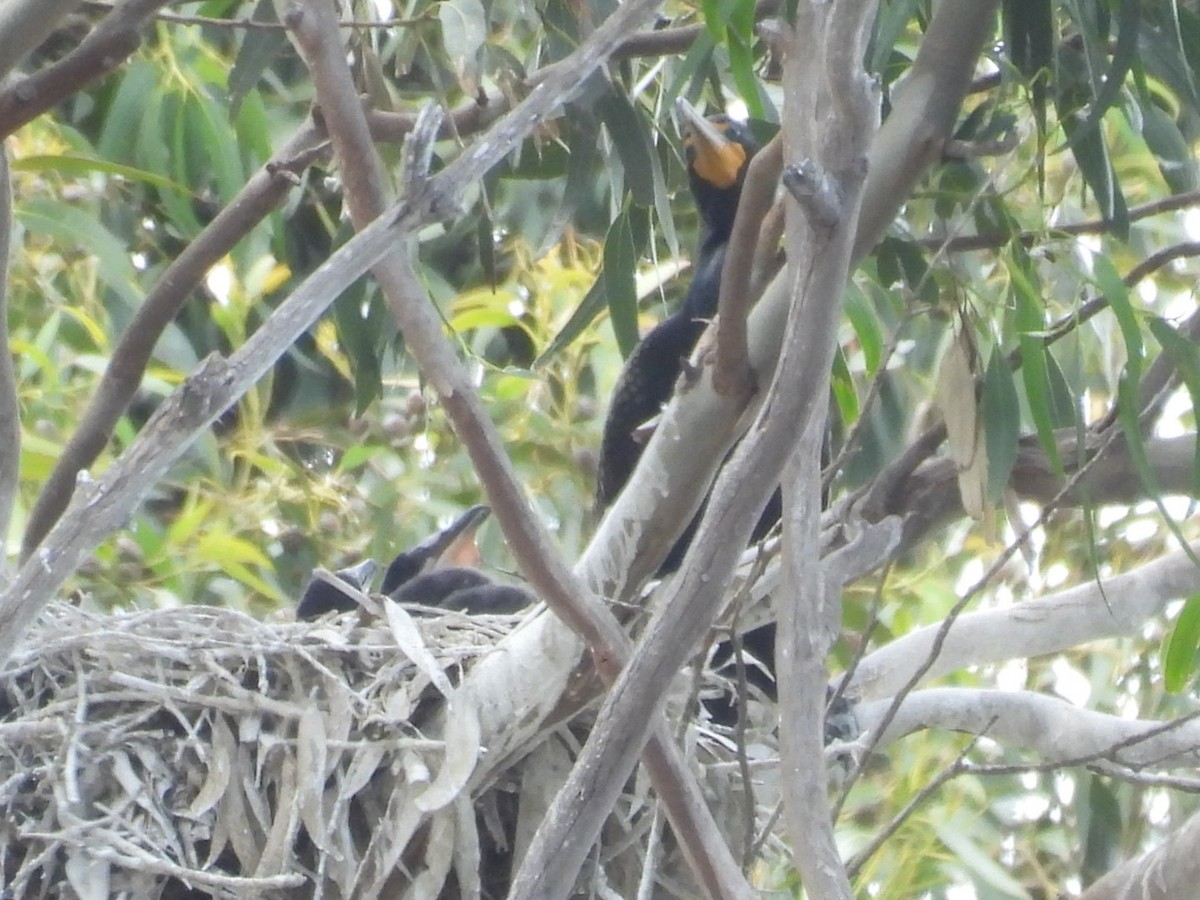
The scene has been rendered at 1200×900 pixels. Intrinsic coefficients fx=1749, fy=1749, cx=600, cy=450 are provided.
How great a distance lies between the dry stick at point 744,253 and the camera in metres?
0.99

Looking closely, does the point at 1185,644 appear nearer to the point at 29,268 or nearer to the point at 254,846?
the point at 254,846

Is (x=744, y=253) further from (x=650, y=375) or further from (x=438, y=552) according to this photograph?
(x=438, y=552)

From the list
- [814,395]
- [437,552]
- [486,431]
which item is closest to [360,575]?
[437,552]

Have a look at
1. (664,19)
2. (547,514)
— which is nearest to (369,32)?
(664,19)

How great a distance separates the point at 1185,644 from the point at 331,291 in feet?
2.66

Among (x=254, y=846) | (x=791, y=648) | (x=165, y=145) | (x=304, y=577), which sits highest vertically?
(x=791, y=648)

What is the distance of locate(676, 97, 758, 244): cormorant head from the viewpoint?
2316 mm

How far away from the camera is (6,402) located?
5.50 ft

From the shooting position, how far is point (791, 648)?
798 millimetres

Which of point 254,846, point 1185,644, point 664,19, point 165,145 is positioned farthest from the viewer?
point 165,145

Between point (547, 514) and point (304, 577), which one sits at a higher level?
point (547, 514)

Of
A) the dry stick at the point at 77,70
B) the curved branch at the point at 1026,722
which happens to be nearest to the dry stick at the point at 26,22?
the dry stick at the point at 77,70

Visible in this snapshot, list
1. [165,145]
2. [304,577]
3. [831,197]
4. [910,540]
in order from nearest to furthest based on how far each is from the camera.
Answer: [831,197]
[910,540]
[165,145]
[304,577]

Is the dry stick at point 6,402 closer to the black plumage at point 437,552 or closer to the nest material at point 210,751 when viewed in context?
the nest material at point 210,751
